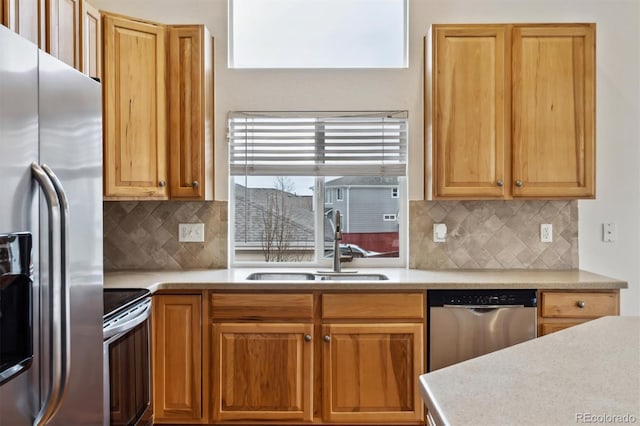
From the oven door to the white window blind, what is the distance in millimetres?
1258

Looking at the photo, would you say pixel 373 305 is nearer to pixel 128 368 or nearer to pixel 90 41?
pixel 128 368

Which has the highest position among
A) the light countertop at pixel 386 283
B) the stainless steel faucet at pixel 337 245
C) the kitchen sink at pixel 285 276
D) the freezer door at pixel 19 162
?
the freezer door at pixel 19 162

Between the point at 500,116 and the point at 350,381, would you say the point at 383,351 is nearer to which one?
the point at 350,381

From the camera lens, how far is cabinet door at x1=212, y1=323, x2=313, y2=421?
8.34 feet

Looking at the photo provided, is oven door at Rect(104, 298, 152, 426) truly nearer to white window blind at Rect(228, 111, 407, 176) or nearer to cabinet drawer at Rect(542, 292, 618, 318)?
white window blind at Rect(228, 111, 407, 176)

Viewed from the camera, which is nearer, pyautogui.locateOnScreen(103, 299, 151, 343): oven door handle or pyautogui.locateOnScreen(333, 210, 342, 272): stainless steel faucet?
pyautogui.locateOnScreen(103, 299, 151, 343): oven door handle

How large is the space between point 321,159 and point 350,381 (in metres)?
1.38

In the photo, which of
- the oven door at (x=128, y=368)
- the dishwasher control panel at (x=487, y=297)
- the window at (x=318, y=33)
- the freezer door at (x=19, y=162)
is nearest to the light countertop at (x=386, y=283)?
the dishwasher control panel at (x=487, y=297)

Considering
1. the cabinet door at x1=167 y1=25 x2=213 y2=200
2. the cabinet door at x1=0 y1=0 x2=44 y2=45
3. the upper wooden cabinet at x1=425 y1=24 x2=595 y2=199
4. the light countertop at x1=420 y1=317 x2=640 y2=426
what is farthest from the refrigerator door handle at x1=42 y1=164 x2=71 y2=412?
the upper wooden cabinet at x1=425 y1=24 x2=595 y2=199

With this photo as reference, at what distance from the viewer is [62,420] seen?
1.26 meters

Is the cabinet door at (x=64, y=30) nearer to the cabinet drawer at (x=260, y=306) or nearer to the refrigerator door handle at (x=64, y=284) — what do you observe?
the refrigerator door handle at (x=64, y=284)

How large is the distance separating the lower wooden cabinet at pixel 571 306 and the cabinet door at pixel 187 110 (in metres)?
1.95

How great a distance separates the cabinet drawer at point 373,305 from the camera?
2543mm

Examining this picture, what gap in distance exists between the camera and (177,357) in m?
2.55
